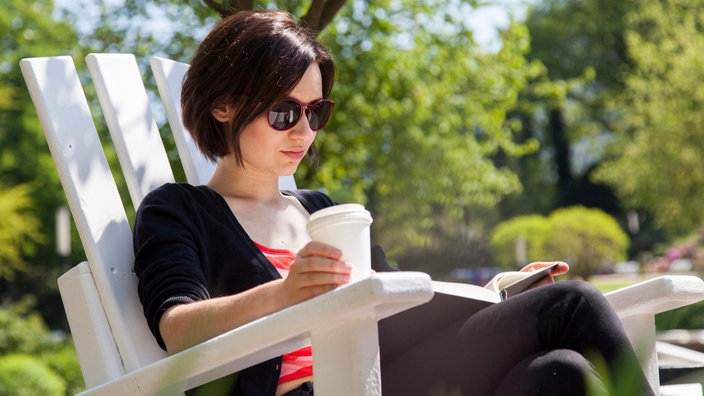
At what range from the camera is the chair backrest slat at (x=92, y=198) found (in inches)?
81.1

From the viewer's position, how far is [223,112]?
2.10 meters

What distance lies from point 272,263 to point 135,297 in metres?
0.30

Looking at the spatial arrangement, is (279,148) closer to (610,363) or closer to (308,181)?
(610,363)

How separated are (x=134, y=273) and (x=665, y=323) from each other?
20.1 feet

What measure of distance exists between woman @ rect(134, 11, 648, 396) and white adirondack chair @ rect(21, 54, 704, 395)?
0.25ft

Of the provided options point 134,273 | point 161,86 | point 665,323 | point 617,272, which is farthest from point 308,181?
point 617,272

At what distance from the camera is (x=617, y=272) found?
3153 cm

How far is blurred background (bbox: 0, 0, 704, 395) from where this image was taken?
9031 mm

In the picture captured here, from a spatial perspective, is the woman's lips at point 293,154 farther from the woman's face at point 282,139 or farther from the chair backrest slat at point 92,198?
the chair backrest slat at point 92,198

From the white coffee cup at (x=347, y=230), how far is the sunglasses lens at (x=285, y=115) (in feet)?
1.82

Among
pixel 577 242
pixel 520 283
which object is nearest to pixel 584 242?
pixel 577 242

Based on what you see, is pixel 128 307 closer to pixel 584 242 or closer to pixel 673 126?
pixel 673 126

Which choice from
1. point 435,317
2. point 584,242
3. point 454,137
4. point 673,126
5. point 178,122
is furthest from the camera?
point 584,242

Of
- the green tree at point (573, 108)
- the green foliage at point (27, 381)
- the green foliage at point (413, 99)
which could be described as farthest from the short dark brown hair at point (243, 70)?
the green tree at point (573, 108)
